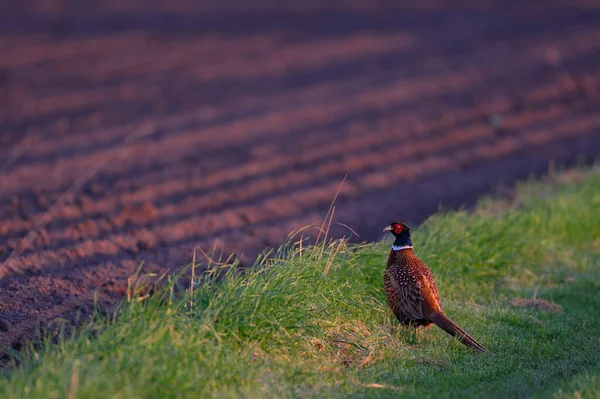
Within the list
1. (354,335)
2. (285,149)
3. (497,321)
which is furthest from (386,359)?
(285,149)

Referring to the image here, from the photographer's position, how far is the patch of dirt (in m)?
7.66

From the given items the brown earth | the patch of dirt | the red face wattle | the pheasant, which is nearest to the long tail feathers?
the pheasant

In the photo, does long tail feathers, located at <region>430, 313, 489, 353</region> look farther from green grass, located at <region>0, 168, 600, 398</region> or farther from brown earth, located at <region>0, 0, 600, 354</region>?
brown earth, located at <region>0, 0, 600, 354</region>

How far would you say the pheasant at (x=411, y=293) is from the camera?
6562 mm

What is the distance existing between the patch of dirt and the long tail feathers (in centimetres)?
135

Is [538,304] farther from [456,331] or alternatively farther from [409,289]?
[409,289]

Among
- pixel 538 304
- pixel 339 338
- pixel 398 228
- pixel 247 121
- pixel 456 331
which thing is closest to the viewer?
pixel 339 338

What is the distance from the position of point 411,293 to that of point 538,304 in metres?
1.69

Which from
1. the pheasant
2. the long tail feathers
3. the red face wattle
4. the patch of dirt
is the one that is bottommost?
the patch of dirt

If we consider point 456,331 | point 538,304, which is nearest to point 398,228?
point 456,331

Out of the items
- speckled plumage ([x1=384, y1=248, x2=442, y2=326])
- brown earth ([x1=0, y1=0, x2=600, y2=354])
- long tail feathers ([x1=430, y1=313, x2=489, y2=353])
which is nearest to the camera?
long tail feathers ([x1=430, y1=313, x2=489, y2=353])

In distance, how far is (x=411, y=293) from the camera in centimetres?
662

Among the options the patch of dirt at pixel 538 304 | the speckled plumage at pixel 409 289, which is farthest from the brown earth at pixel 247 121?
the speckled plumage at pixel 409 289

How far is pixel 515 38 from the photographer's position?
765 inches
